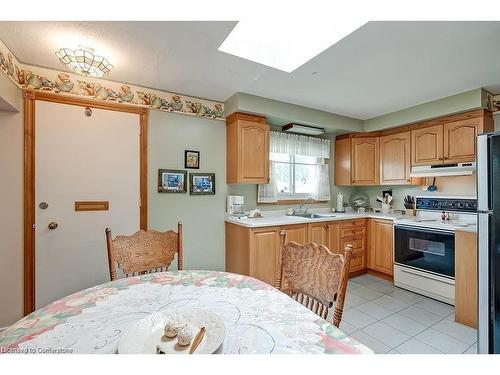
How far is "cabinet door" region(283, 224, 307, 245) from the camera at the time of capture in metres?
2.71

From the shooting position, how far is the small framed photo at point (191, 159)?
8.59ft

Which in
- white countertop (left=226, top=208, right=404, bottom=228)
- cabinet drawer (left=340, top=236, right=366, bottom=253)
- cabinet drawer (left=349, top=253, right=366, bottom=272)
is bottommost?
cabinet drawer (left=349, top=253, right=366, bottom=272)

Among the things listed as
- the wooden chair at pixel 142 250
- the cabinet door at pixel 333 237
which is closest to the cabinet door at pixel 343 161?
the cabinet door at pixel 333 237

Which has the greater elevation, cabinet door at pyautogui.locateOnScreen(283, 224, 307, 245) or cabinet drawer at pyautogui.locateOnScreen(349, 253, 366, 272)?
cabinet door at pyautogui.locateOnScreen(283, 224, 307, 245)

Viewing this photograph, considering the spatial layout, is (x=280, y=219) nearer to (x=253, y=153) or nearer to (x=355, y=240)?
(x=253, y=153)

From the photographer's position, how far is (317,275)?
3.81 ft

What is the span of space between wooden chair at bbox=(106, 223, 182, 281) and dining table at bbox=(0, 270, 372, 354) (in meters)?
0.24

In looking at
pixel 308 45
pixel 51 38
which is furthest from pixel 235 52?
pixel 51 38

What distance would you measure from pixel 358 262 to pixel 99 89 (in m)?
3.75

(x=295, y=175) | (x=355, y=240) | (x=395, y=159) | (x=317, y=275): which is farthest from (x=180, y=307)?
(x=395, y=159)

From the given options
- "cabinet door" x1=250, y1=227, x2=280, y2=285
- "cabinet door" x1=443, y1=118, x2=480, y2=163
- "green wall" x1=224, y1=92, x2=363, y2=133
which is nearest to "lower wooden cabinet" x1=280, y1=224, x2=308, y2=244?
"cabinet door" x1=250, y1=227, x2=280, y2=285

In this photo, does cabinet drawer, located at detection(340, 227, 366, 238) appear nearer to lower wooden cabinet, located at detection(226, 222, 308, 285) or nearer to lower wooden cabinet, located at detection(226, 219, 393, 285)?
lower wooden cabinet, located at detection(226, 219, 393, 285)
